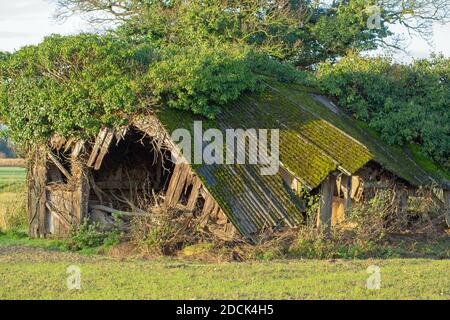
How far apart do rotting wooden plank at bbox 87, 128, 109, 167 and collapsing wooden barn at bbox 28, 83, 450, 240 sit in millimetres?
28

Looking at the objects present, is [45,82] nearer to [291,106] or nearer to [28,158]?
[28,158]

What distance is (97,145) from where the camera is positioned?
1970cm

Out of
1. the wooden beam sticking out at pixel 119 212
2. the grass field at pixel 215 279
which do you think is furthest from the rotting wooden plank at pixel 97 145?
the grass field at pixel 215 279

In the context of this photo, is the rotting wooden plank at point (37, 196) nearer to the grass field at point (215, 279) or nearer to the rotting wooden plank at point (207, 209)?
the grass field at point (215, 279)

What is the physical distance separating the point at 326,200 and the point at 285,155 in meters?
1.65

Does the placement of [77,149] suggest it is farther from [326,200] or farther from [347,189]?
[347,189]

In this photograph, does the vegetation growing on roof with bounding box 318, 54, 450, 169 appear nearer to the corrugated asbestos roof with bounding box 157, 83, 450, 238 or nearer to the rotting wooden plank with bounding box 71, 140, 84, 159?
the corrugated asbestos roof with bounding box 157, 83, 450, 238

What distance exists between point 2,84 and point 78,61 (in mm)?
2721

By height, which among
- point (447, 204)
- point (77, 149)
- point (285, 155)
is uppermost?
point (77, 149)

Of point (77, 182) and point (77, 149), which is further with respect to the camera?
point (77, 182)

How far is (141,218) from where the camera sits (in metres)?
18.4

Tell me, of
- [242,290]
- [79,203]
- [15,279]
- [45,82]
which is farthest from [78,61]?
[242,290]

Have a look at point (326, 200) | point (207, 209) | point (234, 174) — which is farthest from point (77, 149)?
point (326, 200)

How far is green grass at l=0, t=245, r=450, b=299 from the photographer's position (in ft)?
37.7
